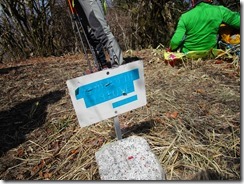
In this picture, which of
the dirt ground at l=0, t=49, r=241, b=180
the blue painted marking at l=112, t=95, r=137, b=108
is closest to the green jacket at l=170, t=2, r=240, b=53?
the dirt ground at l=0, t=49, r=241, b=180

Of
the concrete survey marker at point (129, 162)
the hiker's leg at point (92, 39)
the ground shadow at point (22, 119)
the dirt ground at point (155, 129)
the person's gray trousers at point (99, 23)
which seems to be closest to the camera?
the concrete survey marker at point (129, 162)

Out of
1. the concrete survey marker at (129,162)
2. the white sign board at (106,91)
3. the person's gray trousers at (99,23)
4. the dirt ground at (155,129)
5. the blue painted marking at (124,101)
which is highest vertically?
the person's gray trousers at (99,23)

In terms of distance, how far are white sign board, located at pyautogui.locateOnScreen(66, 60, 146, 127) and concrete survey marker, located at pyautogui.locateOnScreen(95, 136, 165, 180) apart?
0.77 feet

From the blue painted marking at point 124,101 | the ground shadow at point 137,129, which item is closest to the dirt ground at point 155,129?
the ground shadow at point 137,129

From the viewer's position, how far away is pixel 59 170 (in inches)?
75.5

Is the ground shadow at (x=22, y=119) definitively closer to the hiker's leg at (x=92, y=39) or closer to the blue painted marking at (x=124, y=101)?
the hiker's leg at (x=92, y=39)

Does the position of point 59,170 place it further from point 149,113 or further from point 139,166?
point 149,113

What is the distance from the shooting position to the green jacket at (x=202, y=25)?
11.8 ft

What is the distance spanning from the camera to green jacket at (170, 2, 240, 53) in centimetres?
361

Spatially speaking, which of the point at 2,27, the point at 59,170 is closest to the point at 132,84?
the point at 59,170

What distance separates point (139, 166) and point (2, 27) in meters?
7.05

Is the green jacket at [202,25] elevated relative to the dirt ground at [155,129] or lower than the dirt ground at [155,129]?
elevated

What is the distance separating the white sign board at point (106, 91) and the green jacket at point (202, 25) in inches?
Result: 98.7

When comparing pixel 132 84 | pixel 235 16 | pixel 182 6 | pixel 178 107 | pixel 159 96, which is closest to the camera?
pixel 132 84
